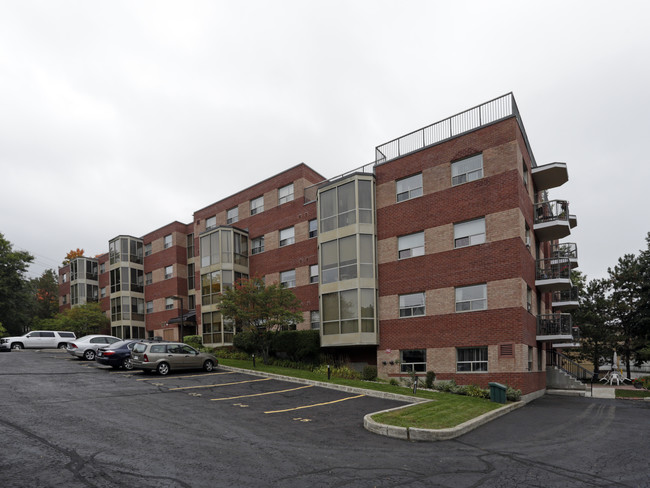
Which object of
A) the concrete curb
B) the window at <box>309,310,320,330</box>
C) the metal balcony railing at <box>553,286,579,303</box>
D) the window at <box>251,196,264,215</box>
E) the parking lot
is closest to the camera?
the parking lot

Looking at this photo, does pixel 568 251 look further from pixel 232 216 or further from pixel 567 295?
pixel 232 216

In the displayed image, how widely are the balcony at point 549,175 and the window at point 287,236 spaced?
15.7 meters

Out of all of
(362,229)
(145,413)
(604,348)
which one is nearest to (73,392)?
(145,413)

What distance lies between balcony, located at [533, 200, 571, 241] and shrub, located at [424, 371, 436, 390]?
393 inches

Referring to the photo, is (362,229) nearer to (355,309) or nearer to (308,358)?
(355,309)

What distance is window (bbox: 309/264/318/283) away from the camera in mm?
29516

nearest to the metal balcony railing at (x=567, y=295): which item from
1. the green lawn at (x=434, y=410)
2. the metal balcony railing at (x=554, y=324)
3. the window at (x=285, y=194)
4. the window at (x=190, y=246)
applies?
the metal balcony railing at (x=554, y=324)

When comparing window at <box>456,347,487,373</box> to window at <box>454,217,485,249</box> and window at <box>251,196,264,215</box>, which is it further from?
window at <box>251,196,264,215</box>

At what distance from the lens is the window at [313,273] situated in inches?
1162

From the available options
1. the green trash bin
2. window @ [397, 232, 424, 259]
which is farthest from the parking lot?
window @ [397, 232, 424, 259]

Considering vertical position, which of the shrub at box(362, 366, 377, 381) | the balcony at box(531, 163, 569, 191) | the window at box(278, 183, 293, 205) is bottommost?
the shrub at box(362, 366, 377, 381)

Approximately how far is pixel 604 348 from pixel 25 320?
59525mm

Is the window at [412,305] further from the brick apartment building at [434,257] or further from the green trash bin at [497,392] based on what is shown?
the green trash bin at [497,392]

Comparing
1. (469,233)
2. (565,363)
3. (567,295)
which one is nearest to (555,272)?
(567,295)
